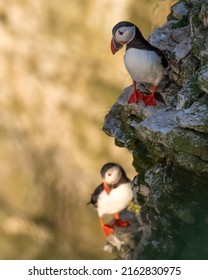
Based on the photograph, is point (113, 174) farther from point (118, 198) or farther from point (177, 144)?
point (177, 144)

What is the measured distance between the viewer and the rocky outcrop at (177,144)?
7.68 metres

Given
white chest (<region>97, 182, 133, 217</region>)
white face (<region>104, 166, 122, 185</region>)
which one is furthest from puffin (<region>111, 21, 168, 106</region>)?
white chest (<region>97, 182, 133, 217</region>)

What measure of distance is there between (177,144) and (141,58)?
1.27 meters

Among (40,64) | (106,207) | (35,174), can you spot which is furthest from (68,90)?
(106,207)

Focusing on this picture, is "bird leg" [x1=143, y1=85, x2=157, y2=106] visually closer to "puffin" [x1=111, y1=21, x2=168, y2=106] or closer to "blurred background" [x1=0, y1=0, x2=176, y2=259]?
"puffin" [x1=111, y1=21, x2=168, y2=106]

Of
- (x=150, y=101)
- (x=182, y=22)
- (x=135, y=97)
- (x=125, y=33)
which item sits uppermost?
(x=182, y=22)

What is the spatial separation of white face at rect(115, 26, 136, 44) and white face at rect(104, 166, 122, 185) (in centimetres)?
263

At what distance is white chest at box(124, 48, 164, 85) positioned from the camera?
8.37m

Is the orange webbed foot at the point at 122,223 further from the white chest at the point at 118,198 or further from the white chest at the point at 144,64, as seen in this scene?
the white chest at the point at 144,64

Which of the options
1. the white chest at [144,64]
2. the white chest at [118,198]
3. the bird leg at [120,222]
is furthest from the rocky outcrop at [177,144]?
the bird leg at [120,222]

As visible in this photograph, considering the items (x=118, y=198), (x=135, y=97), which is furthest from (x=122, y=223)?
(x=135, y=97)

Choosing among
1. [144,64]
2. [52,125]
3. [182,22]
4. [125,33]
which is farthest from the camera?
[52,125]

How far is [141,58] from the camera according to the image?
8.40 meters

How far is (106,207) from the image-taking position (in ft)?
36.1
